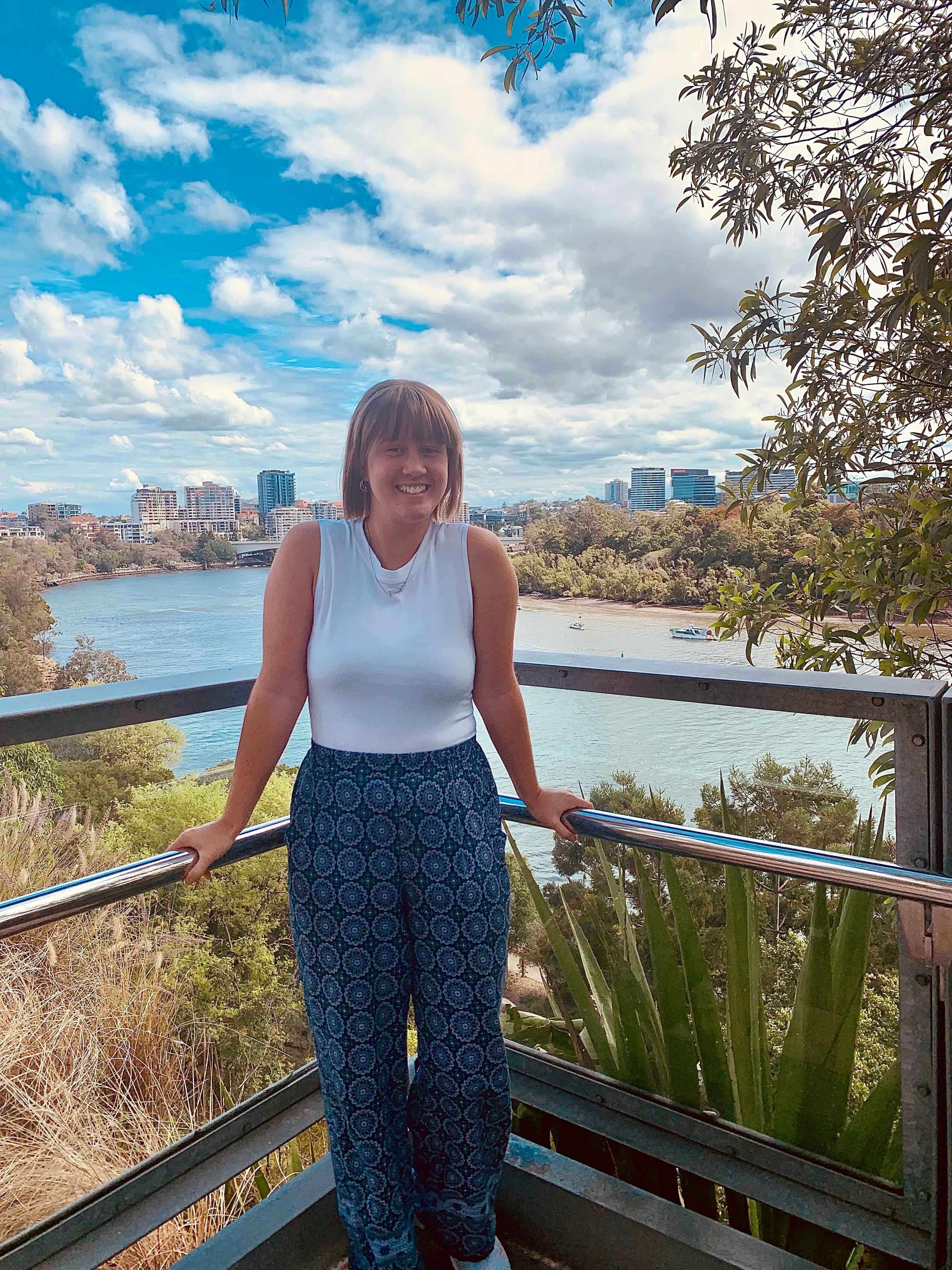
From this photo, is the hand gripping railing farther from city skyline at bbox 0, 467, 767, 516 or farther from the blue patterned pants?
city skyline at bbox 0, 467, 767, 516

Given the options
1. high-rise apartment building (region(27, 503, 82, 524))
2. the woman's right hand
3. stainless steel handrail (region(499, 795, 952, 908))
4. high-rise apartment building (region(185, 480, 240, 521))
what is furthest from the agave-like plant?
high-rise apartment building (region(27, 503, 82, 524))

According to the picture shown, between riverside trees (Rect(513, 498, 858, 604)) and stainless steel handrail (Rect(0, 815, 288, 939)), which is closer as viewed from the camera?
stainless steel handrail (Rect(0, 815, 288, 939))

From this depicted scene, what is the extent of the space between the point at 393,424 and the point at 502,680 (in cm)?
44

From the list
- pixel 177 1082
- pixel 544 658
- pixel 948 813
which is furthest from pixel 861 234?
pixel 177 1082

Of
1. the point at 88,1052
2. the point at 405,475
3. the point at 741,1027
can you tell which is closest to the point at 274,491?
the point at 405,475

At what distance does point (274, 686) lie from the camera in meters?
1.26

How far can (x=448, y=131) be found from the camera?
760 inches

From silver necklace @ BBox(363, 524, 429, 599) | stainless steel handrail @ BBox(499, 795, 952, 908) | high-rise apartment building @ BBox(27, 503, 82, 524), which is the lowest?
stainless steel handrail @ BBox(499, 795, 952, 908)

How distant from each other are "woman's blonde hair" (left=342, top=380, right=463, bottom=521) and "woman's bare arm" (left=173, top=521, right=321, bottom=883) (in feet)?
0.61

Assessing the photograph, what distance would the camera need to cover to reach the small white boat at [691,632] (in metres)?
3.22

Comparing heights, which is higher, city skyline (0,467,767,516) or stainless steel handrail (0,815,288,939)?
city skyline (0,467,767,516)

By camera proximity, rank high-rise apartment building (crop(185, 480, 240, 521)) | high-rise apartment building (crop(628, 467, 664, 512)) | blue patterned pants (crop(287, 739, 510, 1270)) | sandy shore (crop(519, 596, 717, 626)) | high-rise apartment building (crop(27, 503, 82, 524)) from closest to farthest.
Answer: blue patterned pants (crop(287, 739, 510, 1270)), sandy shore (crop(519, 596, 717, 626)), high-rise apartment building (crop(628, 467, 664, 512)), high-rise apartment building (crop(185, 480, 240, 521)), high-rise apartment building (crop(27, 503, 82, 524))

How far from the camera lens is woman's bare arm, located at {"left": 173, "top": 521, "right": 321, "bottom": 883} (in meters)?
1.26

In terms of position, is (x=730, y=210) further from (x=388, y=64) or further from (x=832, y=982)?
(x=388, y=64)
